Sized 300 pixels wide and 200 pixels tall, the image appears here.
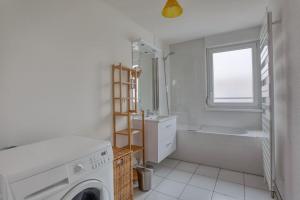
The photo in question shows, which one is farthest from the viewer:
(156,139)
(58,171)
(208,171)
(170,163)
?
(170,163)

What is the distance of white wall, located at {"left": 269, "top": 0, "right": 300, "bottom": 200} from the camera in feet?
3.76

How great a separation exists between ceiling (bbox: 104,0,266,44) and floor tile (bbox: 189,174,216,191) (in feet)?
7.58

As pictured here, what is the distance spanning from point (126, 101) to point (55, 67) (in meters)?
1.08

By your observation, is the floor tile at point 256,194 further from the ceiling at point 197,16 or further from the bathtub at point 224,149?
the ceiling at point 197,16

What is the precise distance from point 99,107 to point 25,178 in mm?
1243

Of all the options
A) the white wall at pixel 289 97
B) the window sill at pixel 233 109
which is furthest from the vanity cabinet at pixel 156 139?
the white wall at pixel 289 97

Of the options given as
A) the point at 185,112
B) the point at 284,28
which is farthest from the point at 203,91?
the point at 284,28

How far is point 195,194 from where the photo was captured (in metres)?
1.94

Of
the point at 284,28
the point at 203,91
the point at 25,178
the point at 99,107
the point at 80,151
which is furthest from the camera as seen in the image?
the point at 203,91

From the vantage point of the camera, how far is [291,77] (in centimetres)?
126

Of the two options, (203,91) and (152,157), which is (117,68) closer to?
(152,157)

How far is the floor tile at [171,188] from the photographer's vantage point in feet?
6.48

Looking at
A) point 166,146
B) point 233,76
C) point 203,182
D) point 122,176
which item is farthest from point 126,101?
point 233,76

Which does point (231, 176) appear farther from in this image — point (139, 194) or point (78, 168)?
point (78, 168)
